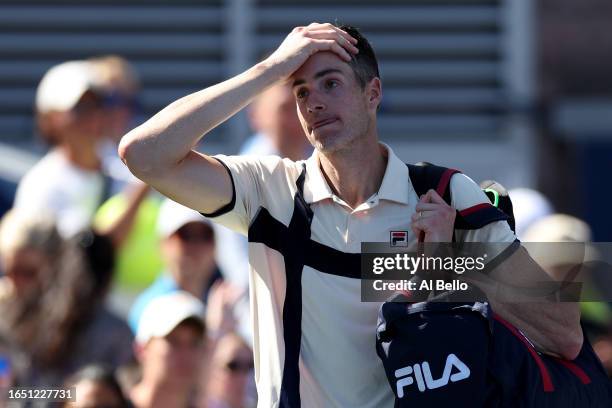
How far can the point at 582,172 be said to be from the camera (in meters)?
9.98

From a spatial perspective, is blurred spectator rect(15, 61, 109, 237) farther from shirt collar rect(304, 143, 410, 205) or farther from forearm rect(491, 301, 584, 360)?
forearm rect(491, 301, 584, 360)

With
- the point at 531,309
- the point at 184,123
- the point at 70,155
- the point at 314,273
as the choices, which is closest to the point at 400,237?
the point at 314,273

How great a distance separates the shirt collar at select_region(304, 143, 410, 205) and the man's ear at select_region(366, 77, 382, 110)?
0.16 meters

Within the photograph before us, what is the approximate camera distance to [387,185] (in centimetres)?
394

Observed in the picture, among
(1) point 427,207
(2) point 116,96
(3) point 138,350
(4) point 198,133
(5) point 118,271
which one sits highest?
(4) point 198,133

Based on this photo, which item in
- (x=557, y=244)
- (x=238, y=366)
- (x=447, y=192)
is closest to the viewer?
(x=447, y=192)

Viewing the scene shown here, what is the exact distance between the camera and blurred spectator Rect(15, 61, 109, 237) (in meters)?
6.10

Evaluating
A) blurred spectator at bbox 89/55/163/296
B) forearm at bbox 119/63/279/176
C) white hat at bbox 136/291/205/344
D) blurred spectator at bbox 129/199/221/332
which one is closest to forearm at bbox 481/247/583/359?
forearm at bbox 119/63/279/176

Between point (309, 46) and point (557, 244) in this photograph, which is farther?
point (557, 244)

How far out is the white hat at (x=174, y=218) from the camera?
19.4 ft

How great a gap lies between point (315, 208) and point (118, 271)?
217 cm

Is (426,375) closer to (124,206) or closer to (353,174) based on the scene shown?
(353,174)

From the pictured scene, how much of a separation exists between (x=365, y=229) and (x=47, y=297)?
192cm

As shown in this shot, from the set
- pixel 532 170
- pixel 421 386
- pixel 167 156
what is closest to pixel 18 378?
pixel 167 156
